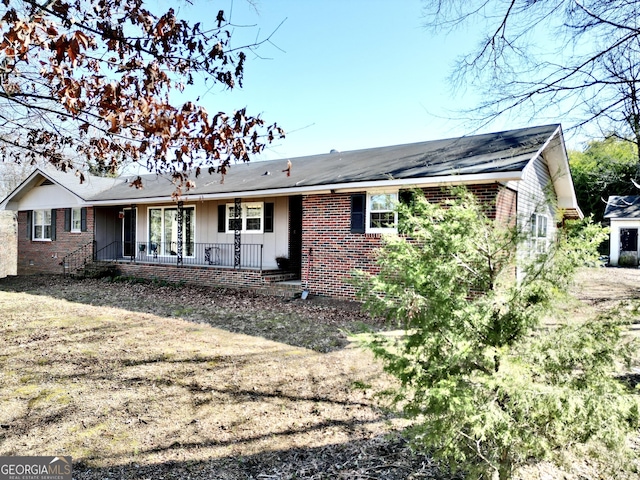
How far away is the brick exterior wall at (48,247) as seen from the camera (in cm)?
1827

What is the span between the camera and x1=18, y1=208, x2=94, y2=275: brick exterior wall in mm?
18266

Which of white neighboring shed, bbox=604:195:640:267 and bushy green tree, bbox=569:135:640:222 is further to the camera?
white neighboring shed, bbox=604:195:640:267

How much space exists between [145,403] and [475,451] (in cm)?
347

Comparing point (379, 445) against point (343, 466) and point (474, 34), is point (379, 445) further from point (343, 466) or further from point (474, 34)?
point (474, 34)

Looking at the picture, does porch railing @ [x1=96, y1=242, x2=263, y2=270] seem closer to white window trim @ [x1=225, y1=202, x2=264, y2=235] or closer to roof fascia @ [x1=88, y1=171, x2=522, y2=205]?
white window trim @ [x1=225, y1=202, x2=264, y2=235]

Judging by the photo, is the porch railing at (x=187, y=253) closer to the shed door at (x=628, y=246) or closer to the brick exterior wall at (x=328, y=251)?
the brick exterior wall at (x=328, y=251)

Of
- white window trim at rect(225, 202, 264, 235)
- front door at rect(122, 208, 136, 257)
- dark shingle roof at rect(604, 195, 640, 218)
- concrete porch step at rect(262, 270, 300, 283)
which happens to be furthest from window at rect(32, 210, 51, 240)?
dark shingle roof at rect(604, 195, 640, 218)

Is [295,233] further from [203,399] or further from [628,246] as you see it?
[628,246]

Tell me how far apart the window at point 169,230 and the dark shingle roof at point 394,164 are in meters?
1.08

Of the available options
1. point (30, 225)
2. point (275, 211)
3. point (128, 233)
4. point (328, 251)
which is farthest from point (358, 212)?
point (30, 225)

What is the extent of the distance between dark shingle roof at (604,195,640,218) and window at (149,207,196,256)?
79.5 ft

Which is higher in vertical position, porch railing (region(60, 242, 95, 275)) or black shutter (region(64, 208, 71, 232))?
black shutter (region(64, 208, 71, 232))

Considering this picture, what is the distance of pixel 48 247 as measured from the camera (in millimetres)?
19516

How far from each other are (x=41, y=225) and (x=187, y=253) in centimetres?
953
